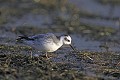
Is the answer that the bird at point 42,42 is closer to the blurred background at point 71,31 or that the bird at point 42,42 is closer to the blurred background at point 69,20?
the blurred background at point 71,31

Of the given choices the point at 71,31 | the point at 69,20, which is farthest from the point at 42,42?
the point at 69,20

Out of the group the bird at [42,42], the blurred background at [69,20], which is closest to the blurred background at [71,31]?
the blurred background at [69,20]

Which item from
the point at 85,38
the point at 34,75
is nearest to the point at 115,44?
the point at 85,38

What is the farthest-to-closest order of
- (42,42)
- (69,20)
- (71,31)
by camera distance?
(69,20), (71,31), (42,42)

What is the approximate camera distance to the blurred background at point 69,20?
52.8 feet

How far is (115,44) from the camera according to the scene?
1558cm

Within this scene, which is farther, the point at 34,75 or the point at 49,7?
the point at 49,7

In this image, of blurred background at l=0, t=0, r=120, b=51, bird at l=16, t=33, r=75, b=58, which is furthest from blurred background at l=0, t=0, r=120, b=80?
bird at l=16, t=33, r=75, b=58

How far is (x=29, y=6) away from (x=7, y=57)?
416 inches

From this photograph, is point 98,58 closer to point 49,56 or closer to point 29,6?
point 49,56

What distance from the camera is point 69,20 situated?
19.6 metres

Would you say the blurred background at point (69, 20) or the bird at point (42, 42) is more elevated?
the blurred background at point (69, 20)

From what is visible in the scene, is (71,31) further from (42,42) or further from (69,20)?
(42,42)

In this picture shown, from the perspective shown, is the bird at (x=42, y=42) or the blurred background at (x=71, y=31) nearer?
the blurred background at (x=71, y=31)
